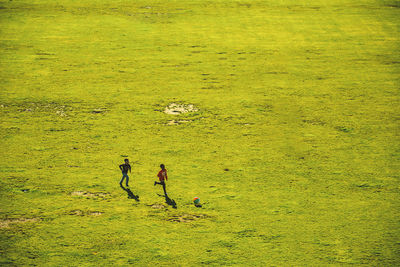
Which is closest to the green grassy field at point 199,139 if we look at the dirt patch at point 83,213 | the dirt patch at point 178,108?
the dirt patch at point 83,213

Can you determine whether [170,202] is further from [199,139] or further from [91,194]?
[199,139]

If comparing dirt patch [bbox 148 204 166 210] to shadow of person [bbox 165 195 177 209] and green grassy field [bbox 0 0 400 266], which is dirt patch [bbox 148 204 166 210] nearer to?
green grassy field [bbox 0 0 400 266]

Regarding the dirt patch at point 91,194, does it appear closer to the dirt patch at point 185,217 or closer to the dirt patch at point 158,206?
the dirt patch at point 158,206

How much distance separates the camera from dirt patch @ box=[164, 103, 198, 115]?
80.1 feet

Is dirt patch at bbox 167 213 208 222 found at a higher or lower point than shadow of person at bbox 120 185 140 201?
lower

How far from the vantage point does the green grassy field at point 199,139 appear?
1408cm

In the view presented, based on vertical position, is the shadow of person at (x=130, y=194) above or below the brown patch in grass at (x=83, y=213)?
above

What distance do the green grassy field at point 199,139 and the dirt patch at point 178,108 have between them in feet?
1.42

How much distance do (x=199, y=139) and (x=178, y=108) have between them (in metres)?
4.25

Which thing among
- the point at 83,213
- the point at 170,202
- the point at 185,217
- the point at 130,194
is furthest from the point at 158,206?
the point at 83,213

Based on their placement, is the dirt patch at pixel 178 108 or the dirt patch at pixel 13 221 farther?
the dirt patch at pixel 178 108

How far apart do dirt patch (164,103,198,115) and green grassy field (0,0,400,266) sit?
1.42 ft

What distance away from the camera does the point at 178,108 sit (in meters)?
24.9

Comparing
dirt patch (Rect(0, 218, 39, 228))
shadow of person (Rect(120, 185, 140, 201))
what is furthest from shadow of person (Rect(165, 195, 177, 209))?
dirt patch (Rect(0, 218, 39, 228))
